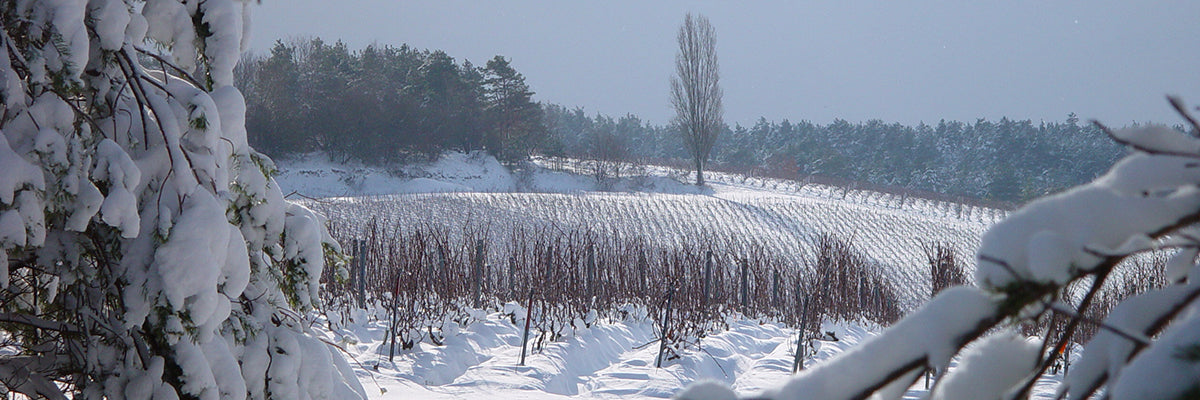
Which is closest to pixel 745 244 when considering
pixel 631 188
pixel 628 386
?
pixel 628 386

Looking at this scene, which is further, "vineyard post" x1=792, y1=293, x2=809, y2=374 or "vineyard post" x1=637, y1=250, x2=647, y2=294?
"vineyard post" x1=637, y1=250, x2=647, y2=294

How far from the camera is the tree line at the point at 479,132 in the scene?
30.7m

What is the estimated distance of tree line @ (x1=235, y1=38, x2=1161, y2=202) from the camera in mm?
30656

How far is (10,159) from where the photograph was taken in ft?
5.76

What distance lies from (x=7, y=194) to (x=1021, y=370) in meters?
2.01

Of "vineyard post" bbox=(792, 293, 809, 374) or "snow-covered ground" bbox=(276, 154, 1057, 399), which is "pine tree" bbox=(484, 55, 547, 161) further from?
"vineyard post" bbox=(792, 293, 809, 374)

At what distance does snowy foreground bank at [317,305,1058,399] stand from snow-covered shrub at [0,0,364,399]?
2140 millimetres

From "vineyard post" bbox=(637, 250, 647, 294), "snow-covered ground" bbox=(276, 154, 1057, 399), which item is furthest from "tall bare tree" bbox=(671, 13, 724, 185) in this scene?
"vineyard post" bbox=(637, 250, 647, 294)

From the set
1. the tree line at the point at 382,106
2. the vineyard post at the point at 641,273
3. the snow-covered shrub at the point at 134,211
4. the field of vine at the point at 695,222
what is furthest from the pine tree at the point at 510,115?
the snow-covered shrub at the point at 134,211

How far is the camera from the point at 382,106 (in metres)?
31.5

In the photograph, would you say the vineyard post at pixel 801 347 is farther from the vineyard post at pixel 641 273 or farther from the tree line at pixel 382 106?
the tree line at pixel 382 106

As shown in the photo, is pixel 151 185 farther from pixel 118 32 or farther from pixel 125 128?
pixel 118 32

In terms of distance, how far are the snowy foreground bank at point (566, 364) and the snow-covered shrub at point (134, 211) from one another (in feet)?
7.02

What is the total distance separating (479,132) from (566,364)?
28.3 meters
